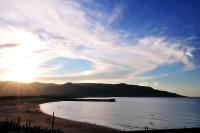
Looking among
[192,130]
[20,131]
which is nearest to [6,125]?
[20,131]

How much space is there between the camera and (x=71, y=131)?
48.8 metres

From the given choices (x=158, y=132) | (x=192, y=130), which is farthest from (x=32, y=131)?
(x=192, y=130)

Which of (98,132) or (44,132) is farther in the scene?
(98,132)

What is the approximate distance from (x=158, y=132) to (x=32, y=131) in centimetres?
1638

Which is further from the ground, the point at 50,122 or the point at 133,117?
the point at 50,122

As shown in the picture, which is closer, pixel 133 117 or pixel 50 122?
pixel 50 122

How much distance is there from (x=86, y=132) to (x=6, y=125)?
50.1ft

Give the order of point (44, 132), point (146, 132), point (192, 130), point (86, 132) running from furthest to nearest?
point (86, 132)
point (44, 132)
point (192, 130)
point (146, 132)

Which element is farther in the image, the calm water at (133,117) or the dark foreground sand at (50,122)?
the calm water at (133,117)

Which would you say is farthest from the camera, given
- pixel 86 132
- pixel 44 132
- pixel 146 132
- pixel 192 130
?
pixel 86 132

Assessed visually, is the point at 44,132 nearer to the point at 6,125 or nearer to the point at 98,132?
the point at 6,125

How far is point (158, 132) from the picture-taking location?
30234 millimetres

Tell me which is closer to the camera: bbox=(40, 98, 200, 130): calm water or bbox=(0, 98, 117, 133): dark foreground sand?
bbox=(0, 98, 117, 133): dark foreground sand

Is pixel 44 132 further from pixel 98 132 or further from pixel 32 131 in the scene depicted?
pixel 98 132
